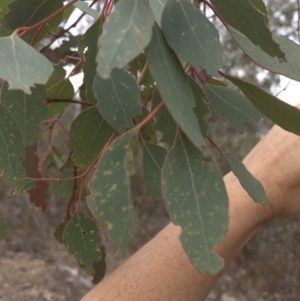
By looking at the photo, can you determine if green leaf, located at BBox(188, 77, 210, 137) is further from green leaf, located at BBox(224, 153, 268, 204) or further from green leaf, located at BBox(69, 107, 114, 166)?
green leaf, located at BBox(69, 107, 114, 166)

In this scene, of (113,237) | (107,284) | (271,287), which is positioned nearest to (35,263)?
(271,287)

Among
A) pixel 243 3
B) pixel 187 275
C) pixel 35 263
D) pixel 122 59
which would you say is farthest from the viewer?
pixel 35 263

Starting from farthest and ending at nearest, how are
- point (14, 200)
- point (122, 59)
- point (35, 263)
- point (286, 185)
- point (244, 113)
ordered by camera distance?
point (14, 200)
point (35, 263)
point (286, 185)
point (244, 113)
point (122, 59)

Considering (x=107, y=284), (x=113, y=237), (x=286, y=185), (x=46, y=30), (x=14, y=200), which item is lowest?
(x=14, y=200)

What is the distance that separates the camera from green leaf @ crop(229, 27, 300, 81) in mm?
436

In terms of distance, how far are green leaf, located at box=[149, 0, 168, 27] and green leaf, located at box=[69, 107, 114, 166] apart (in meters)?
0.23

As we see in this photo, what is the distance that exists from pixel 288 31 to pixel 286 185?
1842mm

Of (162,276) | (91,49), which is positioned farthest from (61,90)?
(162,276)

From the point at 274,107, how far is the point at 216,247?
46 centimetres

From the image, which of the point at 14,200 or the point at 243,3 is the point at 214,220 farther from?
the point at 14,200

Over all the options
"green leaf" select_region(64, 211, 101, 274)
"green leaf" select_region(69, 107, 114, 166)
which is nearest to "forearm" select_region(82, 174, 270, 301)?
"green leaf" select_region(64, 211, 101, 274)

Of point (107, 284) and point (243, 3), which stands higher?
point (243, 3)

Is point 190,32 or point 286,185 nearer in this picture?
point 190,32

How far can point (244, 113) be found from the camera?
553mm
